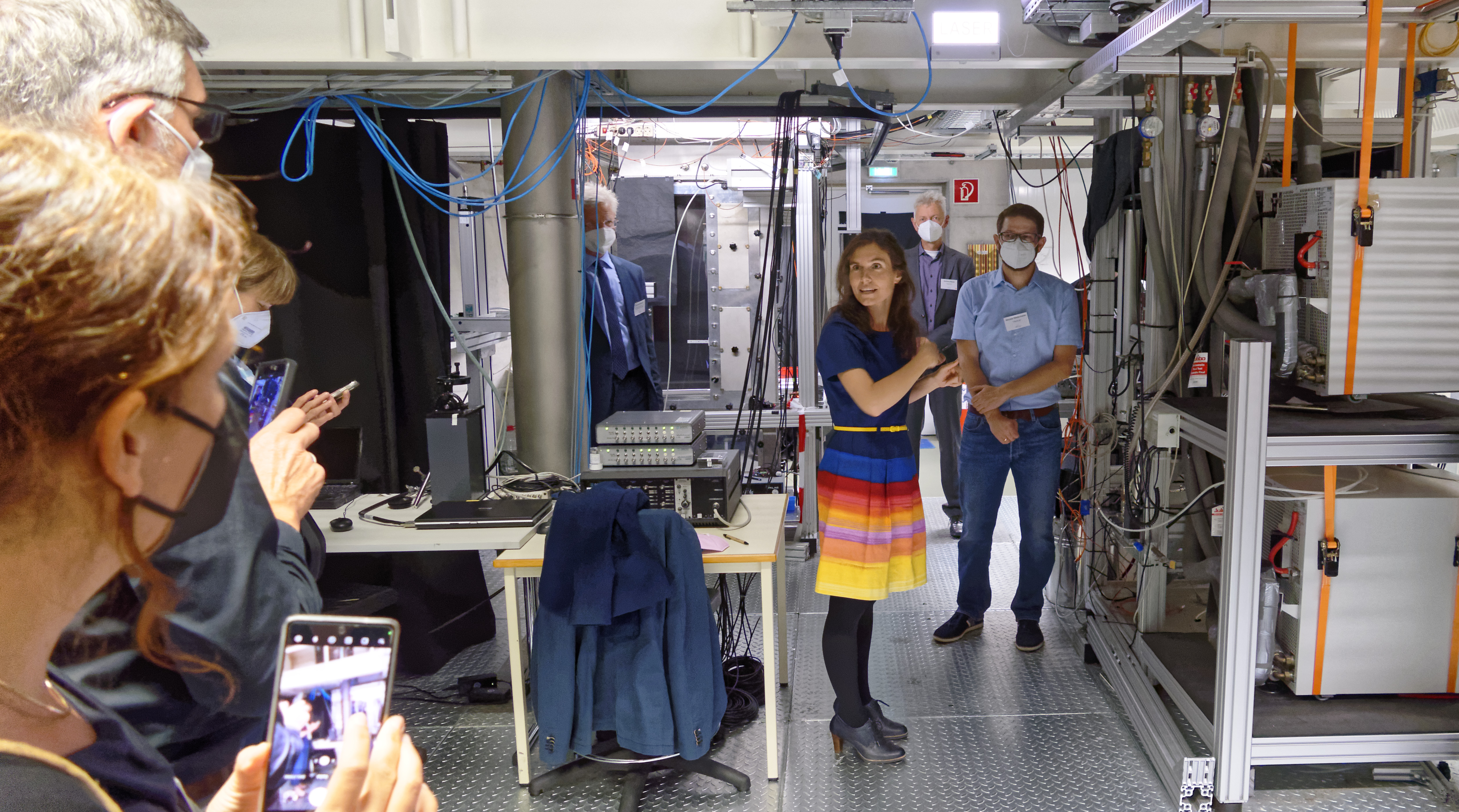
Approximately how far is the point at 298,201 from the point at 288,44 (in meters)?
0.75

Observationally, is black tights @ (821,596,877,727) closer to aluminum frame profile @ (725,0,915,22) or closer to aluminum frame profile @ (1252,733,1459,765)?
aluminum frame profile @ (1252,733,1459,765)

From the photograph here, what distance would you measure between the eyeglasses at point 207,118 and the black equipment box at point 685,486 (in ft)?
6.28

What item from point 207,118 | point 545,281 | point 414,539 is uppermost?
point 207,118

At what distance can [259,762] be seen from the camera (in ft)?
2.06

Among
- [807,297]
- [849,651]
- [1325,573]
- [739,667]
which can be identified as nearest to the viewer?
[1325,573]

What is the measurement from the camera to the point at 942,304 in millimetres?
4754

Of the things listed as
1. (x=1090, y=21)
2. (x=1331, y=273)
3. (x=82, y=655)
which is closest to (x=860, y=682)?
(x=1331, y=273)

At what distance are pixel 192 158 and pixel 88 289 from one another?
0.33 m

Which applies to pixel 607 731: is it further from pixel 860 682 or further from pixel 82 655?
pixel 82 655

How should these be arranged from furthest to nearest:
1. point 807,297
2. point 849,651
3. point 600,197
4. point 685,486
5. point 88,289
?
point 807,297
point 600,197
point 685,486
point 849,651
point 88,289

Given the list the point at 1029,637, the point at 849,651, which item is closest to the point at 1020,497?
the point at 1029,637

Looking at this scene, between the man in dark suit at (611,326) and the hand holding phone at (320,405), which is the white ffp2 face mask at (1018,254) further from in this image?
the hand holding phone at (320,405)

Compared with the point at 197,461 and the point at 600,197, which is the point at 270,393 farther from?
the point at 600,197

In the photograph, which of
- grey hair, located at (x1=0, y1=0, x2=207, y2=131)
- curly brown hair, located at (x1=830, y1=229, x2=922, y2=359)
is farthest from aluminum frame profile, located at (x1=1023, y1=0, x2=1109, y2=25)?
grey hair, located at (x1=0, y1=0, x2=207, y2=131)
